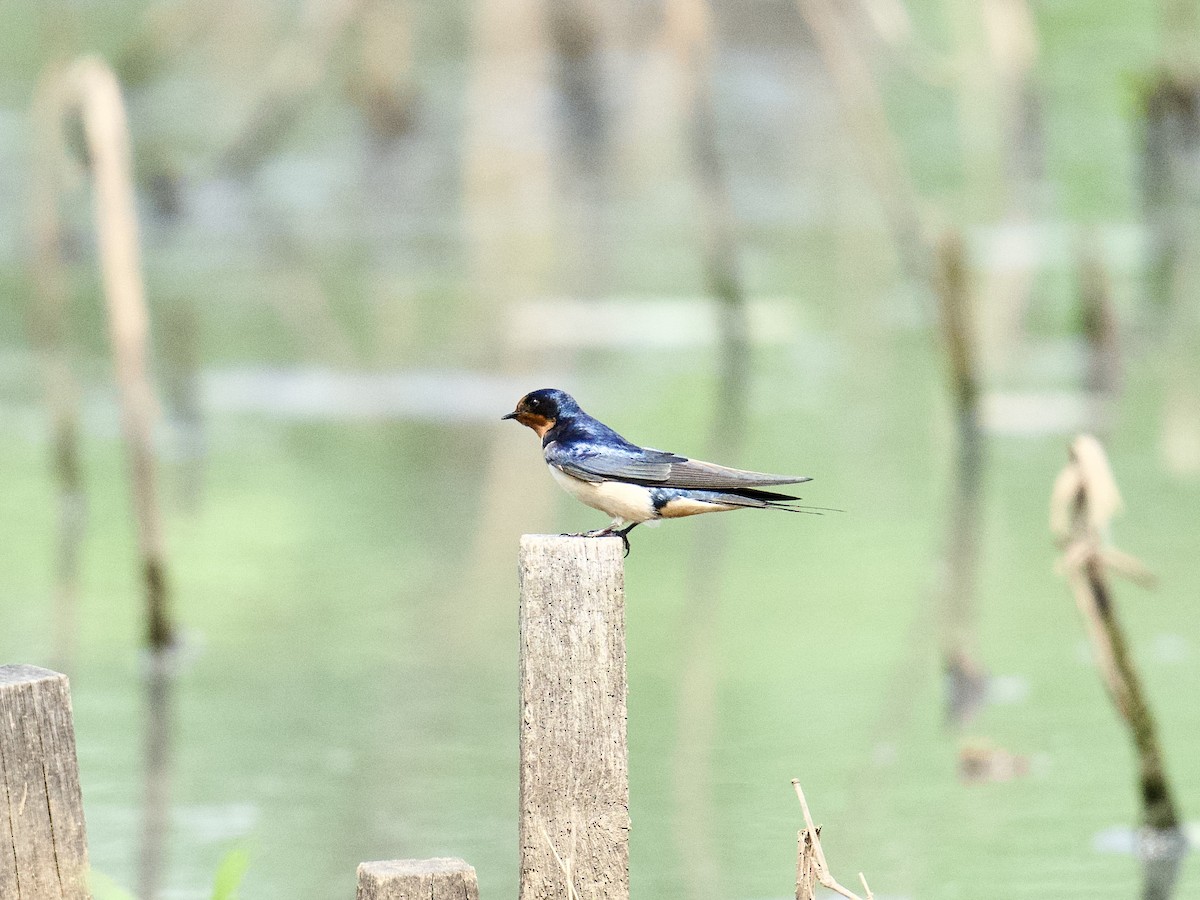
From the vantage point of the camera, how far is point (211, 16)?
1923cm

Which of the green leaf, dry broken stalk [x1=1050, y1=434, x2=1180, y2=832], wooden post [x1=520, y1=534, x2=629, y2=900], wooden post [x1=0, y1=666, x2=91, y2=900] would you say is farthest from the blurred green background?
the green leaf

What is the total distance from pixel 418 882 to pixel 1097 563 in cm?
201

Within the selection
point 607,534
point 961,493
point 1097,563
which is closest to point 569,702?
point 607,534

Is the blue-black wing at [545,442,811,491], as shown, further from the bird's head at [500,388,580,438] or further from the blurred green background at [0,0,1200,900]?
the blurred green background at [0,0,1200,900]

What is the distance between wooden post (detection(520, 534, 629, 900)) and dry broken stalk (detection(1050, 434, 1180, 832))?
1.52 meters

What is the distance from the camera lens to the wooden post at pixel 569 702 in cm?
339

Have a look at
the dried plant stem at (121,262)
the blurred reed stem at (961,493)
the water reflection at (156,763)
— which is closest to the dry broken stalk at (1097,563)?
the blurred reed stem at (961,493)

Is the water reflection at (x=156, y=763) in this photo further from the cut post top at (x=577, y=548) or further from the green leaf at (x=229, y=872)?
the green leaf at (x=229, y=872)

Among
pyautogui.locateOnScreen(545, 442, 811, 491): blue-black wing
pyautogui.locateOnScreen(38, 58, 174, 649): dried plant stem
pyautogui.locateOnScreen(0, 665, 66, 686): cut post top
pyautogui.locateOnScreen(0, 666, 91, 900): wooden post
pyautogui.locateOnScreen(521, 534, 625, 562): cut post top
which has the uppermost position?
pyautogui.locateOnScreen(38, 58, 174, 649): dried plant stem

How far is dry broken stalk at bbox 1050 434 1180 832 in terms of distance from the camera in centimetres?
457

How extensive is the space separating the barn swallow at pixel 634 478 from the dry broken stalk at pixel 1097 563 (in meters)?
1.12

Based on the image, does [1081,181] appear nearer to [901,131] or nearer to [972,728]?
[901,131]

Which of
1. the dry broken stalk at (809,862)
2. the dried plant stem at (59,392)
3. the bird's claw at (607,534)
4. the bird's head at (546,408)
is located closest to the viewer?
the dry broken stalk at (809,862)

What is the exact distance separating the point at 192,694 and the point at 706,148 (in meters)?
4.94
